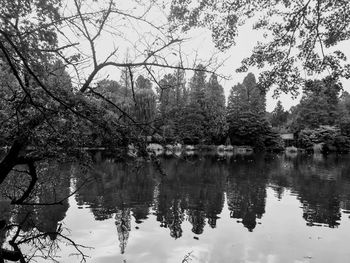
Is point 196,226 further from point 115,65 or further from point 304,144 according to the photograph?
point 304,144

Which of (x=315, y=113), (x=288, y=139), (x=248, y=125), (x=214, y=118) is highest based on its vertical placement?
(x=315, y=113)

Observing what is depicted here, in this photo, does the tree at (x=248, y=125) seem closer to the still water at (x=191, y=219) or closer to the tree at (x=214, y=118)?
the tree at (x=214, y=118)

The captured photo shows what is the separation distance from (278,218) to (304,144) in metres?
44.9

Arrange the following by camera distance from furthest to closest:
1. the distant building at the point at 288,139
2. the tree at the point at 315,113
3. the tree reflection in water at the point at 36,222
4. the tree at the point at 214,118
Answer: the distant building at the point at 288,139 → the tree at the point at 315,113 → the tree at the point at 214,118 → the tree reflection in water at the point at 36,222

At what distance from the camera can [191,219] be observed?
11797 millimetres

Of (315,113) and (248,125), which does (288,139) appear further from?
(248,125)

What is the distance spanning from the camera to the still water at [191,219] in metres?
8.68

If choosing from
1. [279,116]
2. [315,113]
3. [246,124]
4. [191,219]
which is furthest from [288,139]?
[191,219]

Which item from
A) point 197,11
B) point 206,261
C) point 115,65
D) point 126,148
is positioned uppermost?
point 197,11

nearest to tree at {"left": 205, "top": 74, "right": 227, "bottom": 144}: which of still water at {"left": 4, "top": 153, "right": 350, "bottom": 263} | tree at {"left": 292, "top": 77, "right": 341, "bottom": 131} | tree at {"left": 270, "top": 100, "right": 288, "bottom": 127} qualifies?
tree at {"left": 292, "top": 77, "right": 341, "bottom": 131}

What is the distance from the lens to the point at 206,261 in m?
8.25

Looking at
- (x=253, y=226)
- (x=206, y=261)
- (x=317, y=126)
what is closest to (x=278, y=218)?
(x=253, y=226)

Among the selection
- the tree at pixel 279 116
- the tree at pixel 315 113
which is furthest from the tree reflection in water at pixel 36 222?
the tree at pixel 279 116

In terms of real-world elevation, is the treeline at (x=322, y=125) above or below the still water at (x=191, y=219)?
above
